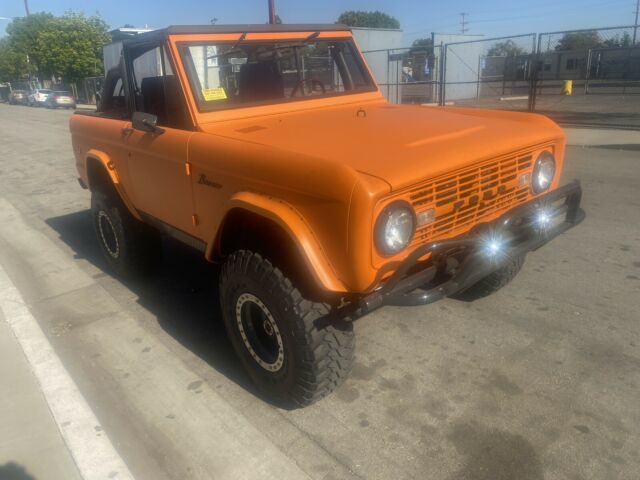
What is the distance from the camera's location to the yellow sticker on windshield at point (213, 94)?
342 centimetres

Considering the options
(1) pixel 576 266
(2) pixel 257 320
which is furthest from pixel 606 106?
(2) pixel 257 320

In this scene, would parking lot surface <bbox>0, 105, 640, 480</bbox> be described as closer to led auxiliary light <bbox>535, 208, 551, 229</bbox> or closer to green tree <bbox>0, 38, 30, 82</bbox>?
led auxiliary light <bbox>535, 208, 551, 229</bbox>

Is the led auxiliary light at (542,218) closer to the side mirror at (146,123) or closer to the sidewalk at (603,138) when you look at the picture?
the side mirror at (146,123)

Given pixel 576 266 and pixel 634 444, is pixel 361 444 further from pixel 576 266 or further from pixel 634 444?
pixel 576 266

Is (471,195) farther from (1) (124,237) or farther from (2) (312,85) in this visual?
(1) (124,237)

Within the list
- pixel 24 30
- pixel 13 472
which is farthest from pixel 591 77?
pixel 24 30

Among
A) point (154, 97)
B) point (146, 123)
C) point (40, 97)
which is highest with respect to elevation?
point (154, 97)

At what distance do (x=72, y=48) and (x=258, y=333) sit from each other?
41202 mm

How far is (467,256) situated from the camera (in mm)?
2652

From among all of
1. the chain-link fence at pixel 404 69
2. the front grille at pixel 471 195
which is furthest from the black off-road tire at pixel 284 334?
the chain-link fence at pixel 404 69

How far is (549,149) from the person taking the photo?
3271mm

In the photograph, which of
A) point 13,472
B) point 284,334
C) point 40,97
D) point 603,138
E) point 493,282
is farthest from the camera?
point 40,97

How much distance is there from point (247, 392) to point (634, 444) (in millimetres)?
2012

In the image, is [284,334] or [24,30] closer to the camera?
[284,334]
